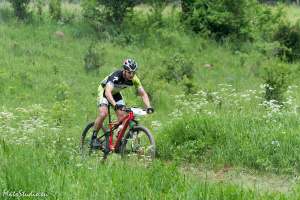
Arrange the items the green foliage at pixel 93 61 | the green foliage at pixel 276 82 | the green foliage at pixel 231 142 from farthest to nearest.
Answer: the green foliage at pixel 93 61 → the green foliage at pixel 276 82 → the green foliage at pixel 231 142

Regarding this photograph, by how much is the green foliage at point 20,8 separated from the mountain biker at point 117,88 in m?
11.7

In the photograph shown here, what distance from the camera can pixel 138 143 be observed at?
9789mm

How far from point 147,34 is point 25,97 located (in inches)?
321

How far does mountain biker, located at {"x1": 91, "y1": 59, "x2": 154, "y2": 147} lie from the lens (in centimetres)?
988

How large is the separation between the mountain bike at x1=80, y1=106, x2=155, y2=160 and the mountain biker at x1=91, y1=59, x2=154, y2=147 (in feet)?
0.54

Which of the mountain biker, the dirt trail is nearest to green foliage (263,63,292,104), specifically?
the mountain biker

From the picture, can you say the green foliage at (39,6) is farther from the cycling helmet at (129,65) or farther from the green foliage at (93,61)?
the cycling helmet at (129,65)

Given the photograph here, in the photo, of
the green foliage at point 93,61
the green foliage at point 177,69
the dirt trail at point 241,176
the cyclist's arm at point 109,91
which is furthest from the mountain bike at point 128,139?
the green foliage at point 177,69

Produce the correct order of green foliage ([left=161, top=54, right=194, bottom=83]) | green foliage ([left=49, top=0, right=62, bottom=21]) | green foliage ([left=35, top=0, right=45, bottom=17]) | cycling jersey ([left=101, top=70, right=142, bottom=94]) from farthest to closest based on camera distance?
green foliage ([left=35, top=0, right=45, bottom=17])
green foliage ([left=49, top=0, right=62, bottom=21])
green foliage ([left=161, top=54, right=194, bottom=83])
cycling jersey ([left=101, top=70, right=142, bottom=94])

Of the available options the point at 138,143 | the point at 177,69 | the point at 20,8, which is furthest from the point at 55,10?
the point at 138,143

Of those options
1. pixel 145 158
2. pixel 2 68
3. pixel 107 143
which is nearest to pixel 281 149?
pixel 145 158

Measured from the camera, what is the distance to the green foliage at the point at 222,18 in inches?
894

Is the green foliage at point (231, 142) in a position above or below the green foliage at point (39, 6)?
below

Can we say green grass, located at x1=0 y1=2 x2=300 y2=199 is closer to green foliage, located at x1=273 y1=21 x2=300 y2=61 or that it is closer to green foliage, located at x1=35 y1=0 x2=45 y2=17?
green foliage, located at x1=35 y1=0 x2=45 y2=17
